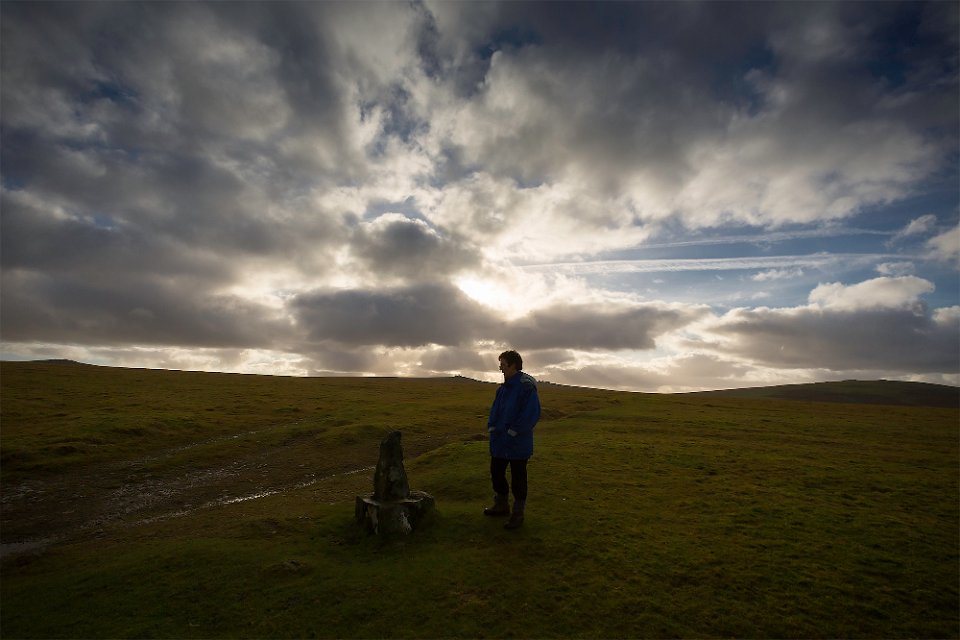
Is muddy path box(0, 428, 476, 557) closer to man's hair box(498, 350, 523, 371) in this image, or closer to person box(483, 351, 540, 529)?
person box(483, 351, 540, 529)

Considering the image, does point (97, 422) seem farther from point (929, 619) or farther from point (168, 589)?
point (929, 619)

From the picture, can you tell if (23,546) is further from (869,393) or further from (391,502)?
(869,393)

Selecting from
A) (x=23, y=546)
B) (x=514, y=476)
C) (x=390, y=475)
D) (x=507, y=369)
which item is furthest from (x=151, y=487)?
(x=507, y=369)

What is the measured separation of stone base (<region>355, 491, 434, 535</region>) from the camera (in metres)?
10.7

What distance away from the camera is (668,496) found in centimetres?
1436

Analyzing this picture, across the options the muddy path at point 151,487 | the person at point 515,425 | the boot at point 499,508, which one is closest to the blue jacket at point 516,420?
the person at point 515,425

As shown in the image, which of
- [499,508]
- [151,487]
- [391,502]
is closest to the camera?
[391,502]

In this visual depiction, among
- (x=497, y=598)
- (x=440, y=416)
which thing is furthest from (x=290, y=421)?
(x=497, y=598)

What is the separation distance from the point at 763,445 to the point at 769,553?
1929cm

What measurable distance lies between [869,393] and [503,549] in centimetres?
19672

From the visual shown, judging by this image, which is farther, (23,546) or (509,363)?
(23,546)

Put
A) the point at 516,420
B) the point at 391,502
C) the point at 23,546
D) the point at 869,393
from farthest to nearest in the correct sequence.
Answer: the point at 869,393
the point at 23,546
the point at 391,502
the point at 516,420

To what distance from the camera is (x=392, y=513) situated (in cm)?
1073

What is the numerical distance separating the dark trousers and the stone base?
172 centimetres
